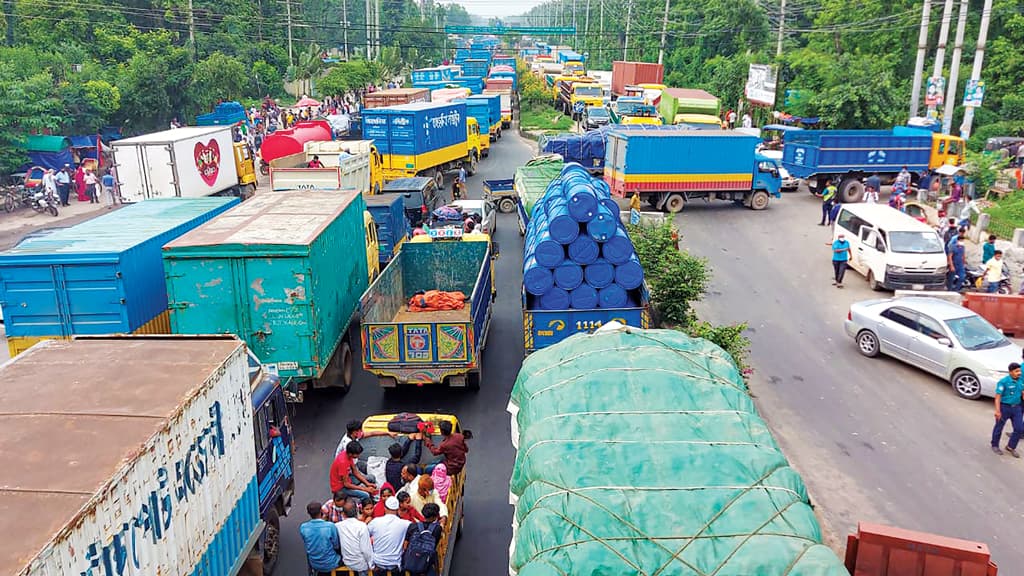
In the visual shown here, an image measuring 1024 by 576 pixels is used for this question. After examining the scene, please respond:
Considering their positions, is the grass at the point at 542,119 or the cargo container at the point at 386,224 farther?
the grass at the point at 542,119

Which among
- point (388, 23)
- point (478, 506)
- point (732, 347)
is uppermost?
point (388, 23)

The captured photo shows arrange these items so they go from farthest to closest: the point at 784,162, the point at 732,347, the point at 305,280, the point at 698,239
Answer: the point at 784,162 → the point at 698,239 → the point at 732,347 → the point at 305,280

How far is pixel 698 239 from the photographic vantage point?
23.2m

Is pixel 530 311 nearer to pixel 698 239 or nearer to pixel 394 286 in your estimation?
pixel 394 286

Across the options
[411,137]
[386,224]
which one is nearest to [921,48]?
[411,137]

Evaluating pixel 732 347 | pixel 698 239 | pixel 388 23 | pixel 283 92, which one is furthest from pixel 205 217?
pixel 388 23

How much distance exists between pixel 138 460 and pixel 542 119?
49.7 metres

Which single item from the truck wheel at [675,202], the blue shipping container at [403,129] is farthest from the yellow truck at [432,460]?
the blue shipping container at [403,129]

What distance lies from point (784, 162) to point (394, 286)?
62.3 feet

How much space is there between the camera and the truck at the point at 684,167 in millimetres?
25219

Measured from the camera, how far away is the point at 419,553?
7.12 meters

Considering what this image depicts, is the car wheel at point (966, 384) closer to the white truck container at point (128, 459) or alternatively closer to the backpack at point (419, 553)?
the backpack at point (419, 553)

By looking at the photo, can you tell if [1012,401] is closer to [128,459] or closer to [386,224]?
[128,459]

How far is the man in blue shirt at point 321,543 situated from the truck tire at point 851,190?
2446 cm
